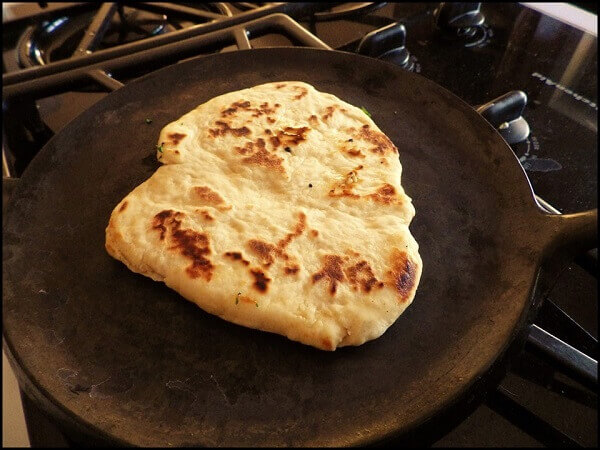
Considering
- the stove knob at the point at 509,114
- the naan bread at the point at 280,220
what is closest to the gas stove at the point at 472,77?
the stove knob at the point at 509,114

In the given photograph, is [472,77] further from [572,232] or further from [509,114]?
[572,232]

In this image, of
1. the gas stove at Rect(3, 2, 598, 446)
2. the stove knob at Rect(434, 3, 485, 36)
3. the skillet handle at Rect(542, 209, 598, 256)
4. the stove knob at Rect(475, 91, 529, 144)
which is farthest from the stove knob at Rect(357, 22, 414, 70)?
the skillet handle at Rect(542, 209, 598, 256)

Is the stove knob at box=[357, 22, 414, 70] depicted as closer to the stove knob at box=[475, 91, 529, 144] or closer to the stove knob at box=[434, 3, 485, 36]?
the stove knob at box=[434, 3, 485, 36]

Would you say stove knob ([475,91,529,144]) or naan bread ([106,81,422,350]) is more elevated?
stove knob ([475,91,529,144])

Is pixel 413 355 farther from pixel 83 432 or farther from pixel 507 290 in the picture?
pixel 83 432

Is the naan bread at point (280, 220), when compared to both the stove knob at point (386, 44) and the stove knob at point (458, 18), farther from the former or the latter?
the stove knob at point (458, 18)

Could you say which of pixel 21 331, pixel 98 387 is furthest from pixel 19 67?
pixel 98 387

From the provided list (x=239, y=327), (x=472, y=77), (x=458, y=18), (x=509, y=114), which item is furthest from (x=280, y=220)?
(x=458, y=18)
